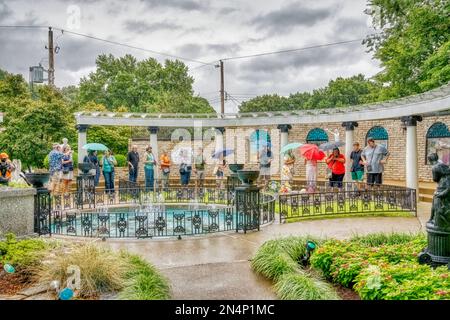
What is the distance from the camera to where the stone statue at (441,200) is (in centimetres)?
482

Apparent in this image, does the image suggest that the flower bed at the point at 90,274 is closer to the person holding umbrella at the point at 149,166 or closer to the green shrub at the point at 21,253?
the green shrub at the point at 21,253

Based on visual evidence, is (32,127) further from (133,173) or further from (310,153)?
(310,153)

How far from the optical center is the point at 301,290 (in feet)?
13.7

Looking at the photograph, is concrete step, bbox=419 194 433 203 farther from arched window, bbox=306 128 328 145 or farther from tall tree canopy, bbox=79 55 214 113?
tall tree canopy, bbox=79 55 214 113

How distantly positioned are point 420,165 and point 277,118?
703 centimetres

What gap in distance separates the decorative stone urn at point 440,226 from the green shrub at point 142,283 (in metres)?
3.18

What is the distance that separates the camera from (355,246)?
5.62m

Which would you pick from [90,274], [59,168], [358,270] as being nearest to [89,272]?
[90,274]

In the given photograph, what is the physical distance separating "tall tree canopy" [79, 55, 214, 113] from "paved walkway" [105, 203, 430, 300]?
23.6 meters

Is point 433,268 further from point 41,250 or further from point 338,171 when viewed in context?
point 338,171

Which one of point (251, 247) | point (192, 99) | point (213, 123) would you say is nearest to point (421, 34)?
point (213, 123)

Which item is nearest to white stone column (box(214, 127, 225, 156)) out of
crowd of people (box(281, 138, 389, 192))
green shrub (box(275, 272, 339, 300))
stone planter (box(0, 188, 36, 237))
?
crowd of people (box(281, 138, 389, 192))

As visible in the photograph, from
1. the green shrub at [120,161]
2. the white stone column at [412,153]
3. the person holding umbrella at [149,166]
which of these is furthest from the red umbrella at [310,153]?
the green shrub at [120,161]

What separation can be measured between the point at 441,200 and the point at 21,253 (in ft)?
17.8
